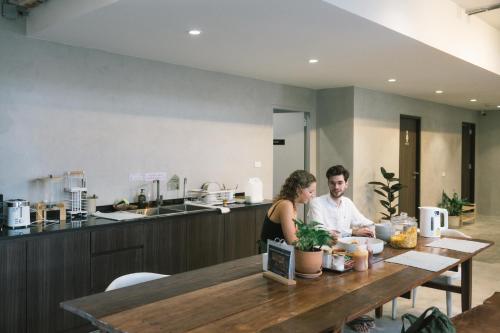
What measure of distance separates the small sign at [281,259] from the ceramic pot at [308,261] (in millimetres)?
89

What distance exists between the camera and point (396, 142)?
7.30 metres

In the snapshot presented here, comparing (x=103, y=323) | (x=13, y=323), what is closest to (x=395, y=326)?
(x=103, y=323)

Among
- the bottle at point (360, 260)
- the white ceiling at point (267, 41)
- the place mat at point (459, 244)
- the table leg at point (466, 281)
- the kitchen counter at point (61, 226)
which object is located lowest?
the table leg at point (466, 281)

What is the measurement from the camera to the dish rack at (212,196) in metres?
4.70

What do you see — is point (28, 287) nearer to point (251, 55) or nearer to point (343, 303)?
point (343, 303)

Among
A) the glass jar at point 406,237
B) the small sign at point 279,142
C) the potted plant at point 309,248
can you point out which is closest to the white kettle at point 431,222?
the glass jar at point 406,237

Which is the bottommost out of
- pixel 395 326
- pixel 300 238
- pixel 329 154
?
pixel 395 326

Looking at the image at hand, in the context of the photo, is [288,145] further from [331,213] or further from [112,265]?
[112,265]

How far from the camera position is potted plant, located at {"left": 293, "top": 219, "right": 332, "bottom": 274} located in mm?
2221

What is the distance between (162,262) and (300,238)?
201 cm

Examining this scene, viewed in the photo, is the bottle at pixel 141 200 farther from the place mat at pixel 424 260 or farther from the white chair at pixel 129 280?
the place mat at pixel 424 260

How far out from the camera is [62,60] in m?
3.84

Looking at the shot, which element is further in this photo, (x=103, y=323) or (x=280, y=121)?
(x=280, y=121)

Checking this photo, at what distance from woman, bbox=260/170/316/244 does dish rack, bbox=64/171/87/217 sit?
1763 millimetres
